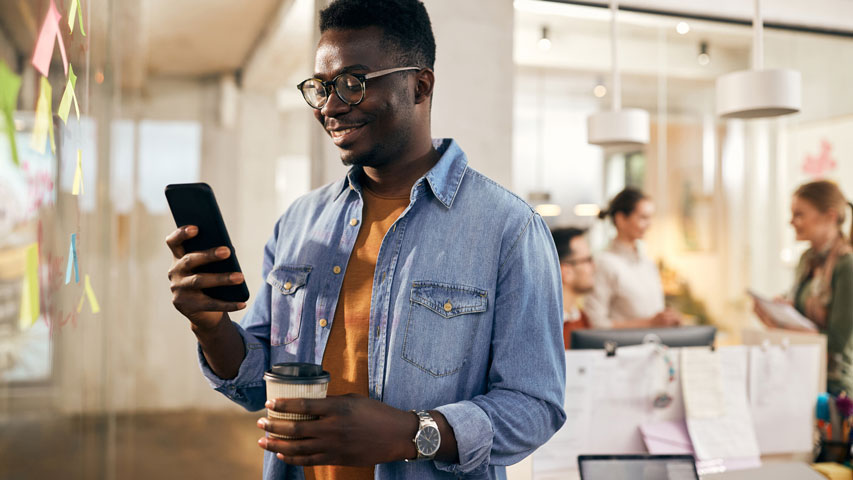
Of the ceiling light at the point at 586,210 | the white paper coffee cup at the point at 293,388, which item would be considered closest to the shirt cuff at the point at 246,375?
the white paper coffee cup at the point at 293,388

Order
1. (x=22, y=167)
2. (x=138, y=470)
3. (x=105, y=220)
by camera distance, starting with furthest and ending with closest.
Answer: (x=138, y=470) → (x=105, y=220) → (x=22, y=167)

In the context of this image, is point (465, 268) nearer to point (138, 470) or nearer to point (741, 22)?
point (138, 470)

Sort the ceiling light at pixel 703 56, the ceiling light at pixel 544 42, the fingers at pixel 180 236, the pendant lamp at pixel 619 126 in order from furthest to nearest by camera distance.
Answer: the ceiling light at pixel 703 56 → the ceiling light at pixel 544 42 → the pendant lamp at pixel 619 126 → the fingers at pixel 180 236

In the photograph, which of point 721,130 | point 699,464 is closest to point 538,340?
point 699,464

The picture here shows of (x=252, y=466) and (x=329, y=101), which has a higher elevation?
(x=329, y=101)

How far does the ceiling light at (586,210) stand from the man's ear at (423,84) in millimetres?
3895

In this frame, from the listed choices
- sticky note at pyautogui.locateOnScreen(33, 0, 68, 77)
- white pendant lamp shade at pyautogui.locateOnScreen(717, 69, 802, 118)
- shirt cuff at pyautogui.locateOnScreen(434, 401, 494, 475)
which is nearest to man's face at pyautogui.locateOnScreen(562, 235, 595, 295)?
white pendant lamp shade at pyautogui.locateOnScreen(717, 69, 802, 118)

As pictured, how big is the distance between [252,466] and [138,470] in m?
0.50

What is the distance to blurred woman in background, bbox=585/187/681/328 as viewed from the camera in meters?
3.62

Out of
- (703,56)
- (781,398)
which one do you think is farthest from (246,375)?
(703,56)

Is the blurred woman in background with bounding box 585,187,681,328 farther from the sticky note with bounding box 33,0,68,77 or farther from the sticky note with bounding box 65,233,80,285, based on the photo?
the sticky note with bounding box 33,0,68,77

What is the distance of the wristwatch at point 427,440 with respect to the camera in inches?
36.8

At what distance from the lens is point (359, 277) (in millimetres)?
1143

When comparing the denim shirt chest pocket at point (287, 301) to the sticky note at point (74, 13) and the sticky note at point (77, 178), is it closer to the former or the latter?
the sticky note at point (77, 178)
